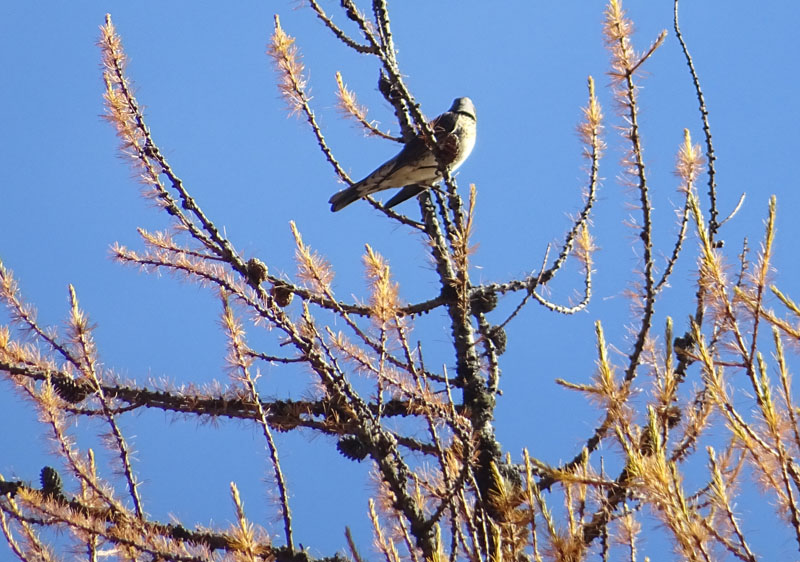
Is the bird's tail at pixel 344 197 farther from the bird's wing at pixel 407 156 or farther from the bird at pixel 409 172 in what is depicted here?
the bird's wing at pixel 407 156

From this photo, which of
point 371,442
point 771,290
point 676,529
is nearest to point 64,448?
point 371,442

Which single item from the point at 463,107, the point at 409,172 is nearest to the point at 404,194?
the point at 409,172

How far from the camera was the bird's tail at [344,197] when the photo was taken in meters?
3.30

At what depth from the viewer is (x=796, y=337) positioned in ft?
4.83

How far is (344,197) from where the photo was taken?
11.1 feet

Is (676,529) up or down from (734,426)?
down

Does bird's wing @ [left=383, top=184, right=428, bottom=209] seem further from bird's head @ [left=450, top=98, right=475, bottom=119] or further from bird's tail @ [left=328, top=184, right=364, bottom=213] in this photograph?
bird's head @ [left=450, top=98, right=475, bottom=119]

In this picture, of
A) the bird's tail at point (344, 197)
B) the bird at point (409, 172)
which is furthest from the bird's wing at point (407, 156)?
the bird's tail at point (344, 197)

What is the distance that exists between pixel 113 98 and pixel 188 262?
464mm

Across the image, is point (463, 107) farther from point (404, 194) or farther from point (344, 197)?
point (344, 197)

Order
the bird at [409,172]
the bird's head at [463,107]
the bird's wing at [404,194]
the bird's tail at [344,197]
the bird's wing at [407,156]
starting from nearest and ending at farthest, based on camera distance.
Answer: the bird's wing at [407,156] → the bird at [409,172] → the bird's tail at [344,197] → the bird's wing at [404,194] → the bird's head at [463,107]

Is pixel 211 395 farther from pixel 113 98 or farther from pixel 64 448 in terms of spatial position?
pixel 113 98

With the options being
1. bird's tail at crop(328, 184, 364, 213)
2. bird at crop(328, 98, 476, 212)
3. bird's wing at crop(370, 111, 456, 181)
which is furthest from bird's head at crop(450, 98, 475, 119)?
bird's tail at crop(328, 184, 364, 213)

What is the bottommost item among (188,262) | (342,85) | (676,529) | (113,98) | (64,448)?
(676,529)
